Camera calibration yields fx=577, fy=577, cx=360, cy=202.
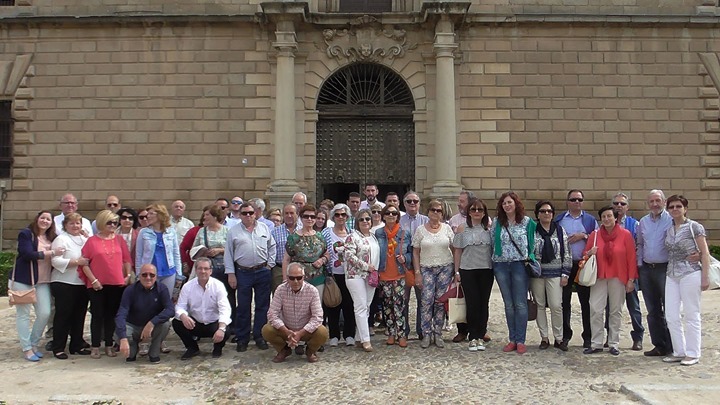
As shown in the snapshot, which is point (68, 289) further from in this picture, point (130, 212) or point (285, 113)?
point (285, 113)

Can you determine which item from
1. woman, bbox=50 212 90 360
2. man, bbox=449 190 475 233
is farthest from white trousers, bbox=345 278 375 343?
woman, bbox=50 212 90 360

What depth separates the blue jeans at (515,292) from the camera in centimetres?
677

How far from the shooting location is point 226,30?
13.8 metres

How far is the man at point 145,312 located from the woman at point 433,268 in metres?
2.97

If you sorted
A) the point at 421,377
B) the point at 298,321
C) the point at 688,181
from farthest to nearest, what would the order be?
the point at 688,181, the point at 298,321, the point at 421,377

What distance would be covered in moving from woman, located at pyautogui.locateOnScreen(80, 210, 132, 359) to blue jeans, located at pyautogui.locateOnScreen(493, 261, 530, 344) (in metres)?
4.50

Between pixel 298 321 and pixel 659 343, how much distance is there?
420cm

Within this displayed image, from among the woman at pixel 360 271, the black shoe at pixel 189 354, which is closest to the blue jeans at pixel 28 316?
the black shoe at pixel 189 354

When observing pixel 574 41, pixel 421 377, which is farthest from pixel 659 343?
pixel 574 41

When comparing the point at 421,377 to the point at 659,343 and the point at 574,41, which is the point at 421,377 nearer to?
the point at 659,343

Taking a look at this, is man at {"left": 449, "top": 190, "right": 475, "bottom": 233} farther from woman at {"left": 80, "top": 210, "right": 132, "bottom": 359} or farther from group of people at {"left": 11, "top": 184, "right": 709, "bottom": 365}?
woman at {"left": 80, "top": 210, "right": 132, "bottom": 359}

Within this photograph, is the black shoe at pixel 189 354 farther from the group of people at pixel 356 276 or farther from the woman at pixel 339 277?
the woman at pixel 339 277

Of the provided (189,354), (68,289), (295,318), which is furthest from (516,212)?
(68,289)

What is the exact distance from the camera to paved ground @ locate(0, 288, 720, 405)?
5.35m
